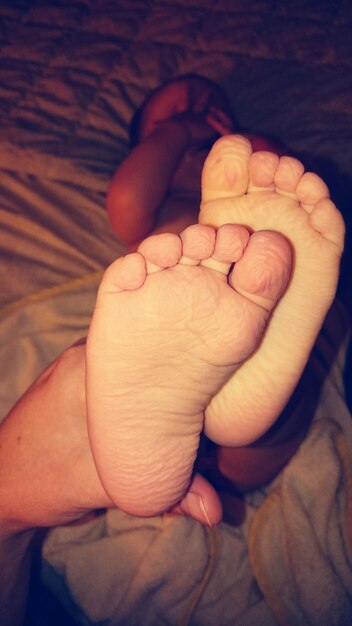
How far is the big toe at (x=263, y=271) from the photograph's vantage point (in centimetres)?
43

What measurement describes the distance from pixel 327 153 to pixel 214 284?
2.25 ft

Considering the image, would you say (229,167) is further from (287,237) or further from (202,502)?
(202,502)

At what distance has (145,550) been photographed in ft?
2.37

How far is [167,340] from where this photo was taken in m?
0.44

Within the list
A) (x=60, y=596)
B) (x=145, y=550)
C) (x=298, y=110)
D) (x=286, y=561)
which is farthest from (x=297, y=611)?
(x=298, y=110)

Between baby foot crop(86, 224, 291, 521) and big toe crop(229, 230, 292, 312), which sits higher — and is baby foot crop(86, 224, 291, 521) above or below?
below

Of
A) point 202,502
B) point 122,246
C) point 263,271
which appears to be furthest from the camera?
point 122,246

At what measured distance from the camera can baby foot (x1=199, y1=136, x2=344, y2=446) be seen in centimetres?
50

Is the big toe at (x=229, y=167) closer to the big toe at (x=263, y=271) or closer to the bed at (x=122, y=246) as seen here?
the big toe at (x=263, y=271)

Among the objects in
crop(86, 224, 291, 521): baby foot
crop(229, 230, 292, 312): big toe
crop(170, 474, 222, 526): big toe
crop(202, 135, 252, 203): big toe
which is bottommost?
crop(170, 474, 222, 526): big toe

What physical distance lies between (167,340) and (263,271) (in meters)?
0.11

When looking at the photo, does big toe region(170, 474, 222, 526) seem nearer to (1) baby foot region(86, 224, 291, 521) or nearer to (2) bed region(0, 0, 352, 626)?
(1) baby foot region(86, 224, 291, 521)

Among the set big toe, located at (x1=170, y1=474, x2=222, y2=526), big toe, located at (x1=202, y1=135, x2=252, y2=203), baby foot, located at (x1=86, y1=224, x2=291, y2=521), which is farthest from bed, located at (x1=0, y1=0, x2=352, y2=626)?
big toe, located at (x1=202, y1=135, x2=252, y2=203)

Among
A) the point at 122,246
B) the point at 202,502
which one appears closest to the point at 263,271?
the point at 202,502
